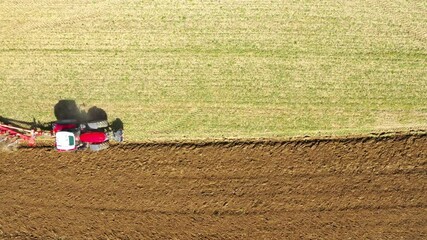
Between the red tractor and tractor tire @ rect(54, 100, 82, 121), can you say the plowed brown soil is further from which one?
tractor tire @ rect(54, 100, 82, 121)

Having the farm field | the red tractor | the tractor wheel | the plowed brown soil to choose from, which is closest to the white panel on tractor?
the red tractor

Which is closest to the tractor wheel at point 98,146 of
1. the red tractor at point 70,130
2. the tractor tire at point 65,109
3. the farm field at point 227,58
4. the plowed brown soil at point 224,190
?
the red tractor at point 70,130

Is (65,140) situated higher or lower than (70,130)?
lower

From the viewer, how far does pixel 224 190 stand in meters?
16.8

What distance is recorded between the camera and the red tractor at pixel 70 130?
1606 cm

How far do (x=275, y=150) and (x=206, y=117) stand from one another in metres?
2.66

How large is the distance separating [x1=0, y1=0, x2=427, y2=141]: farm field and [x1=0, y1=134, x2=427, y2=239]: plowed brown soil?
4.22 feet

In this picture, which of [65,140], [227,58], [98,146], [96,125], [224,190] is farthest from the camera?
[224,190]

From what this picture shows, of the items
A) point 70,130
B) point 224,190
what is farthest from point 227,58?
point 70,130

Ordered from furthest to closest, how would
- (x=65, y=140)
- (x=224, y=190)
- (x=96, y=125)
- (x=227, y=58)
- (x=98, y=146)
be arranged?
(x=224, y=190) → (x=227, y=58) → (x=98, y=146) → (x=96, y=125) → (x=65, y=140)

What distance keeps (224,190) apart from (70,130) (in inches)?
221

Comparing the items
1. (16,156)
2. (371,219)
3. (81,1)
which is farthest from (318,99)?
(16,156)

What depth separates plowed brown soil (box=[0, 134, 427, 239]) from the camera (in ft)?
55.0

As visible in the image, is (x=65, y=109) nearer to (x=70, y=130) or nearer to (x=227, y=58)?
(x=70, y=130)
